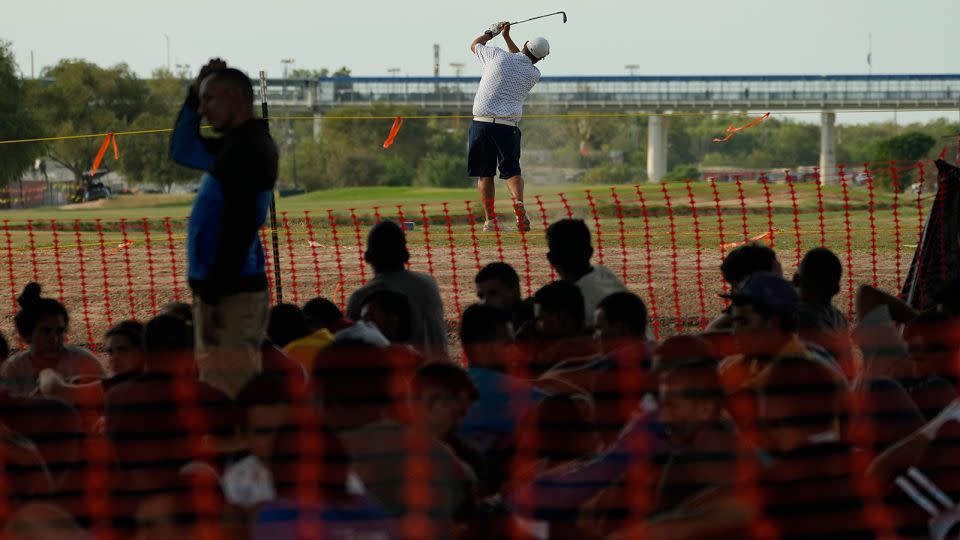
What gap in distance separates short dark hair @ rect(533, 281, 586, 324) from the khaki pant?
134 centimetres

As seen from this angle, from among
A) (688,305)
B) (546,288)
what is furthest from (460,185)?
(546,288)

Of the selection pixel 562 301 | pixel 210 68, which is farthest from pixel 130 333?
pixel 562 301

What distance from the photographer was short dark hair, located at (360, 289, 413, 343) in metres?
6.67

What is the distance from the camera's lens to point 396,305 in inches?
264

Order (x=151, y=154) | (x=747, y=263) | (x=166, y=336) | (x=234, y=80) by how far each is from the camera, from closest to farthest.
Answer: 1. (x=234, y=80)
2. (x=166, y=336)
3. (x=747, y=263)
4. (x=151, y=154)

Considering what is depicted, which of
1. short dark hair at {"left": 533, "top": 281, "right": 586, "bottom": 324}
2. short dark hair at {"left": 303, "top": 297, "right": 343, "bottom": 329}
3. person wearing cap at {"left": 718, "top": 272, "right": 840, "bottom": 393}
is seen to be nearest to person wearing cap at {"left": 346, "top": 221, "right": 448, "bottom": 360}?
short dark hair at {"left": 303, "top": 297, "right": 343, "bottom": 329}

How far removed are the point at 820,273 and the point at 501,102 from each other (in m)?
6.50

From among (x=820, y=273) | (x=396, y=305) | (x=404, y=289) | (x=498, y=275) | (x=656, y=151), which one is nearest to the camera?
(x=396, y=305)

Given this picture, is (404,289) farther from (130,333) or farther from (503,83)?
(503,83)

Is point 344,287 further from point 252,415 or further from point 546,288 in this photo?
point 252,415

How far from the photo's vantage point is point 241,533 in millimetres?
4668

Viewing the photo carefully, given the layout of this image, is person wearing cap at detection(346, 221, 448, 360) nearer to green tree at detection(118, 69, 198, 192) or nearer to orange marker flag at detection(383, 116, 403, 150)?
orange marker flag at detection(383, 116, 403, 150)

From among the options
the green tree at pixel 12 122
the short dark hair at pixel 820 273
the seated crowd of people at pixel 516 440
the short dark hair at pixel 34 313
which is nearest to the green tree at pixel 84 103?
the green tree at pixel 12 122

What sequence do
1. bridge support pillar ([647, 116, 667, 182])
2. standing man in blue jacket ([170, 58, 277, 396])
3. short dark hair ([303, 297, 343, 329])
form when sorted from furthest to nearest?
bridge support pillar ([647, 116, 667, 182]) < short dark hair ([303, 297, 343, 329]) < standing man in blue jacket ([170, 58, 277, 396])
